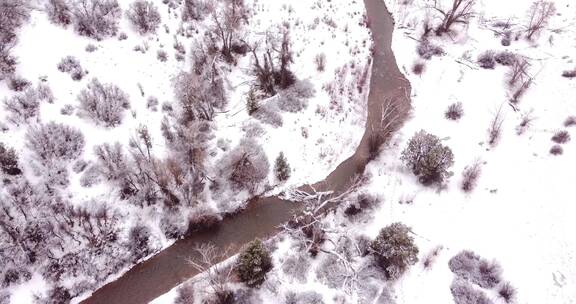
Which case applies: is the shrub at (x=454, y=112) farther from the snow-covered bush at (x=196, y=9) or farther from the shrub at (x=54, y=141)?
the shrub at (x=54, y=141)

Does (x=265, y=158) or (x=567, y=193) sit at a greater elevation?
(x=265, y=158)

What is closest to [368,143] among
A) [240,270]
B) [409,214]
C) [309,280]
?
[409,214]

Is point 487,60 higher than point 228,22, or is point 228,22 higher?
point 228,22

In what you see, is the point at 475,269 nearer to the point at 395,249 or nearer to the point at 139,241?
the point at 395,249

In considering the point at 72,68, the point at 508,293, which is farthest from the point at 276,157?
Answer: the point at 508,293

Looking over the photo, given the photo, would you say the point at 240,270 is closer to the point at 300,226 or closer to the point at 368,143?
the point at 300,226

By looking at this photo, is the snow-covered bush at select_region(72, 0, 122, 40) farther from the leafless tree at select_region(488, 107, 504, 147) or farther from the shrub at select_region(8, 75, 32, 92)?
the leafless tree at select_region(488, 107, 504, 147)
